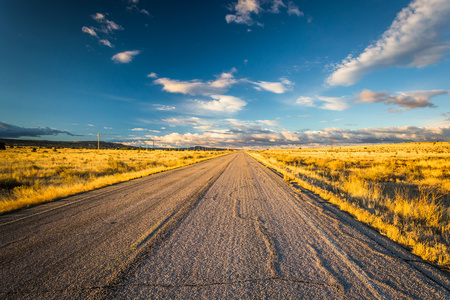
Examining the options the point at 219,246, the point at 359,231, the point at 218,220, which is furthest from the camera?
the point at 218,220

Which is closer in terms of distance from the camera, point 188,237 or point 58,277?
point 58,277

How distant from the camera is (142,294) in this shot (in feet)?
7.42

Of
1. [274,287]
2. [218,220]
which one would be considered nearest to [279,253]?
[274,287]

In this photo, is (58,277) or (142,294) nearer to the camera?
(142,294)

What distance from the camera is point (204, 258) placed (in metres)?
3.04

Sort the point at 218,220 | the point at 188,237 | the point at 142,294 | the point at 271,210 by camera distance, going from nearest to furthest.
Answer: the point at 142,294
the point at 188,237
the point at 218,220
the point at 271,210

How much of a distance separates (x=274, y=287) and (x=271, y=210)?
3.31 metres

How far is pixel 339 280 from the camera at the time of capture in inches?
98.7

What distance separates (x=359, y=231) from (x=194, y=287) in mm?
3666

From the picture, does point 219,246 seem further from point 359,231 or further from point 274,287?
point 359,231

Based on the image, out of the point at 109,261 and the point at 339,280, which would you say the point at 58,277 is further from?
the point at 339,280

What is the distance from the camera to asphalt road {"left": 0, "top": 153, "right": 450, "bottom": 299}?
2.34 metres

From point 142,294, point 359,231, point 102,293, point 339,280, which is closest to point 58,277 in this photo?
point 102,293

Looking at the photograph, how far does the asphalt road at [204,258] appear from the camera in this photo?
7.66 ft
